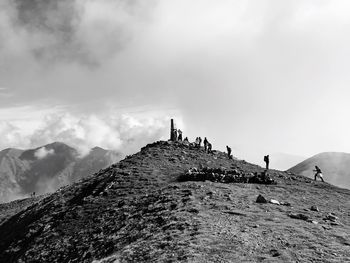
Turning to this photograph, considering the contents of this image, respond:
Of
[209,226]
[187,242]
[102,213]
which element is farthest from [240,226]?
[102,213]

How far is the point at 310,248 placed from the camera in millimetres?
18641

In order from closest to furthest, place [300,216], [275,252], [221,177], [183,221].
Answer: [275,252]
[183,221]
[300,216]
[221,177]

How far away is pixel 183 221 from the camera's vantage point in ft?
78.3

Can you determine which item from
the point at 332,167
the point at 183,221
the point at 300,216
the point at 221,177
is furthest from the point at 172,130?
the point at 332,167

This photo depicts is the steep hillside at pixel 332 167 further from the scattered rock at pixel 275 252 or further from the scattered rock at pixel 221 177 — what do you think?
the scattered rock at pixel 275 252

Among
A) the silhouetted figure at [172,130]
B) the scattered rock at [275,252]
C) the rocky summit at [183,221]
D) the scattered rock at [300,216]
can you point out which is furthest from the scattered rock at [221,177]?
the silhouetted figure at [172,130]

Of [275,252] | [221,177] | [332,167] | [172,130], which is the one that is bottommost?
[275,252]

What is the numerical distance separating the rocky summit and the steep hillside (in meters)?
87.9

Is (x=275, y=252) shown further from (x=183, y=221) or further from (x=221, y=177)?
(x=221, y=177)

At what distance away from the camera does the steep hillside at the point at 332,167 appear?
125 m

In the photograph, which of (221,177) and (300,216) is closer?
(300,216)

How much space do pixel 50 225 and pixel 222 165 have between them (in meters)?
23.8

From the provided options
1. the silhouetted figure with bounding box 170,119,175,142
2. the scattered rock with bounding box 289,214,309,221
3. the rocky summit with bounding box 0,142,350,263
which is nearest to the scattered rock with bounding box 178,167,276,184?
the rocky summit with bounding box 0,142,350,263

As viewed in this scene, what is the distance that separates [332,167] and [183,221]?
132 meters
